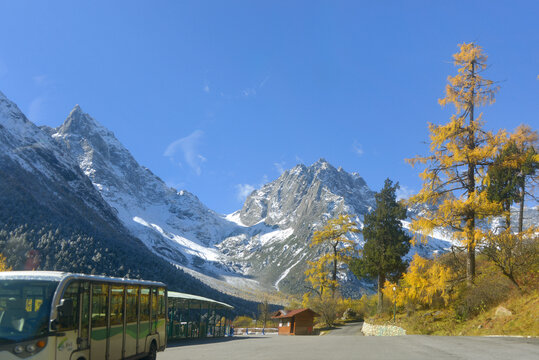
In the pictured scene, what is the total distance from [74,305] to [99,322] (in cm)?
136

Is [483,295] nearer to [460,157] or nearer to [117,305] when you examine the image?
[460,157]

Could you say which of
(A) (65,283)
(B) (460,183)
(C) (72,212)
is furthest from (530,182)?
(C) (72,212)

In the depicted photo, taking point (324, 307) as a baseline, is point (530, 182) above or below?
above

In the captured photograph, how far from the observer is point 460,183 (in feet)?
80.4

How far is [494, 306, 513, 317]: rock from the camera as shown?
65.7ft

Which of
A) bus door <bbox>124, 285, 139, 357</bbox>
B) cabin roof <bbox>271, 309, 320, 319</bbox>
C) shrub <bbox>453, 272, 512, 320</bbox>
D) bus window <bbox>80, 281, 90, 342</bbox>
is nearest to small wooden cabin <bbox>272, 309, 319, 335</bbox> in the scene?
cabin roof <bbox>271, 309, 320, 319</bbox>

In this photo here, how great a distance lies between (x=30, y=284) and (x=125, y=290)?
12.0 ft

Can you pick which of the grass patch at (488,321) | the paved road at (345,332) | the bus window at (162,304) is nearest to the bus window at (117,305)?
the bus window at (162,304)

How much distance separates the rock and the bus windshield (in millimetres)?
19290

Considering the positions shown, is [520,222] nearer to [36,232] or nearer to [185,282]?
[36,232]

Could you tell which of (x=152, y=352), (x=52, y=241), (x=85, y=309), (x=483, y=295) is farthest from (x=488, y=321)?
(x=52, y=241)

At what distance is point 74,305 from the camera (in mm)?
10648

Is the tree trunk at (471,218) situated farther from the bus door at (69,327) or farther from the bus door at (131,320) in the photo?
the bus door at (69,327)

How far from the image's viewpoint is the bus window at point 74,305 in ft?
33.6
